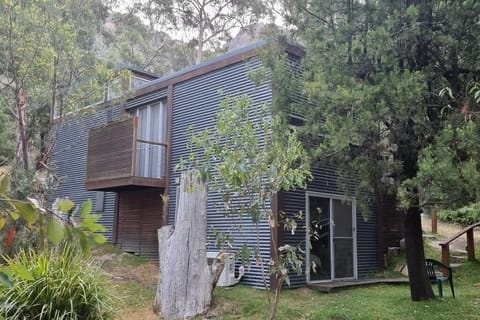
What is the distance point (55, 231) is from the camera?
1.11 meters

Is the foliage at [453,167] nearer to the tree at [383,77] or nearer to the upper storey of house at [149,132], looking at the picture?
the tree at [383,77]

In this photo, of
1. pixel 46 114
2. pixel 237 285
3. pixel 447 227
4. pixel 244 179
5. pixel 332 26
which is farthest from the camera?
pixel 447 227

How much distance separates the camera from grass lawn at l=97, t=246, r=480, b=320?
659 cm

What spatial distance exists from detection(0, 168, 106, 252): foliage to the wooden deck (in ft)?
25.1

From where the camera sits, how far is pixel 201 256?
7.16m

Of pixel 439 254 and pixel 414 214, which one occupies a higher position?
pixel 414 214

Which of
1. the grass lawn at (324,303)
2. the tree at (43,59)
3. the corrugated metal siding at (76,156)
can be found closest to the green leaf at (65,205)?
the grass lawn at (324,303)

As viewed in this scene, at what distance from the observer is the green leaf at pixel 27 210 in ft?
3.63

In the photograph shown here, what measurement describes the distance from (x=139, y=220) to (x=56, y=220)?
34.5 ft

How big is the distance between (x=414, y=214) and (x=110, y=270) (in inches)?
243

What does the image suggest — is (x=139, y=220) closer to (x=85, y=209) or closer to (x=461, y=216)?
(x=461, y=216)

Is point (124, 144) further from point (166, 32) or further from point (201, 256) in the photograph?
point (166, 32)

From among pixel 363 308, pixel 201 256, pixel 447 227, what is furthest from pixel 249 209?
pixel 447 227

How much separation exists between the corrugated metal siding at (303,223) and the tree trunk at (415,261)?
1.06 meters
